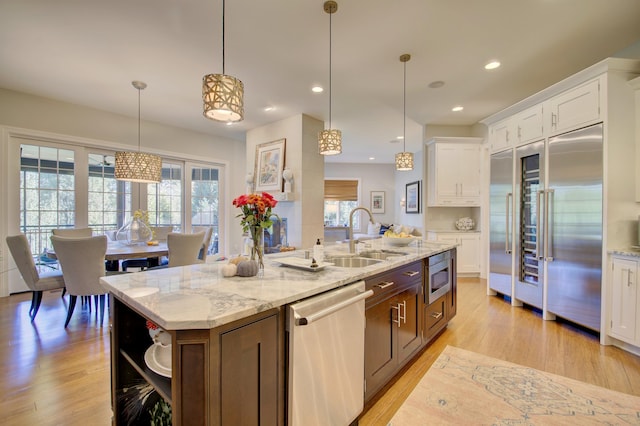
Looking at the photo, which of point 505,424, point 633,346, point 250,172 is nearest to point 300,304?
point 505,424

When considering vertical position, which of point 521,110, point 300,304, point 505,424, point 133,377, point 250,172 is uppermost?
point 521,110

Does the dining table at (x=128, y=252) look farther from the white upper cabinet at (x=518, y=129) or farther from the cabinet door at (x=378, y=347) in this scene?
the white upper cabinet at (x=518, y=129)

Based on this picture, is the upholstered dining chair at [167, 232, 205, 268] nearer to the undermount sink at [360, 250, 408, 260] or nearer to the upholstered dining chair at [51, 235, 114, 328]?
the upholstered dining chair at [51, 235, 114, 328]

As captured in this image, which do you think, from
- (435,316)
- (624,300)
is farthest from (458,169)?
(435,316)

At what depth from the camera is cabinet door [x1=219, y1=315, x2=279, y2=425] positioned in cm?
99

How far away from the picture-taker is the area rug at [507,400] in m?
1.70

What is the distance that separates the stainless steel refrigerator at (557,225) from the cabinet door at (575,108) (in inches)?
3.8

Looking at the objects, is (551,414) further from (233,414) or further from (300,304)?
(233,414)

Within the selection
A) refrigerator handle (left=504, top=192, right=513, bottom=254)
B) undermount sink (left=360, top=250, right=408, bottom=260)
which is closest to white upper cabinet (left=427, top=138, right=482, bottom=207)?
refrigerator handle (left=504, top=192, right=513, bottom=254)

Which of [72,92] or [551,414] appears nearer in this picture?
[551,414]

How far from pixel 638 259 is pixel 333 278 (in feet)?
9.01

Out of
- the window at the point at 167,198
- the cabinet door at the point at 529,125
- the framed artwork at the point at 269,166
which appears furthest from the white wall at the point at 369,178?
the cabinet door at the point at 529,125

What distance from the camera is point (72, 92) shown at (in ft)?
13.2

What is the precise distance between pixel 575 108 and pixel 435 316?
8.41 feet
